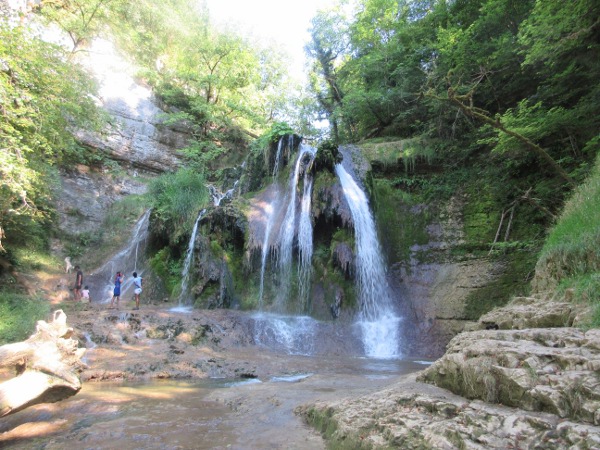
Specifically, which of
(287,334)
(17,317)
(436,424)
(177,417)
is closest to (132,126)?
(17,317)

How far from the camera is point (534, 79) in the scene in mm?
11680

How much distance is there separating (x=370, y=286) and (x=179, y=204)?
9536 millimetres

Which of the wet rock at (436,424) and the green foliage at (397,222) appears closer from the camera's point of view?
the wet rock at (436,424)

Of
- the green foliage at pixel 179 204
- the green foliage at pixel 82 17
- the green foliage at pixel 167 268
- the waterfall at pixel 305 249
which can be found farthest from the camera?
the green foliage at pixel 82 17

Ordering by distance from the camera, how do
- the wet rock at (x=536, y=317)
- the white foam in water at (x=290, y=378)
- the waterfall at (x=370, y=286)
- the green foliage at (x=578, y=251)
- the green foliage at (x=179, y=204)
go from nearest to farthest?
1. the wet rock at (x=536, y=317)
2. the green foliage at (x=578, y=251)
3. the white foam in water at (x=290, y=378)
4. the waterfall at (x=370, y=286)
5. the green foliage at (x=179, y=204)

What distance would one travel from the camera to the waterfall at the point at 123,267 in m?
14.7

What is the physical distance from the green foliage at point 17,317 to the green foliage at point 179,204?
653 centimetres

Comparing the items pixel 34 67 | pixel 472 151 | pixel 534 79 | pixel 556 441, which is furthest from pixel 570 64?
pixel 34 67

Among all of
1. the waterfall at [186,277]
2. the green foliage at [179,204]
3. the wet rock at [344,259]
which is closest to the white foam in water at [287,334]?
the wet rock at [344,259]

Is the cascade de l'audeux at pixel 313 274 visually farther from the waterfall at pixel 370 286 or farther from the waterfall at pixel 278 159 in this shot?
the waterfall at pixel 278 159

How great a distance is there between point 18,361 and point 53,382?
2.47 ft

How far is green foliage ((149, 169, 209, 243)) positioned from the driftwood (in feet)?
34.4

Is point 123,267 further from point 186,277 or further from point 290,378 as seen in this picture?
point 290,378

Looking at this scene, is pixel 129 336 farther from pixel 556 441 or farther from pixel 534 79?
pixel 534 79
